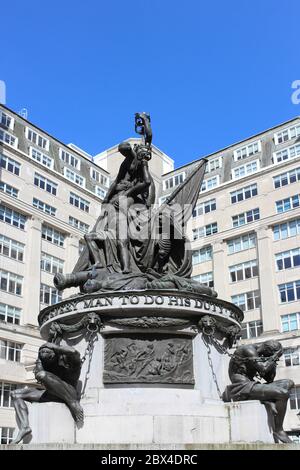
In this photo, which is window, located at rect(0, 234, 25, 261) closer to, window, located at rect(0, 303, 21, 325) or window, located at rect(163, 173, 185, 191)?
window, located at rect(0, 303, 21, 325)

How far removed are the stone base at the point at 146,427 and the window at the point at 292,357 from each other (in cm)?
4930

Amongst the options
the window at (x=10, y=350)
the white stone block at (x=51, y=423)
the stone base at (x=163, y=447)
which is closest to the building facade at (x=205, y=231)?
the window at (x=10, y=350)

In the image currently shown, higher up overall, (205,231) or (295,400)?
(205,231)

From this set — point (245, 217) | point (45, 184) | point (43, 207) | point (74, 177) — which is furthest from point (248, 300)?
point (74, 177)

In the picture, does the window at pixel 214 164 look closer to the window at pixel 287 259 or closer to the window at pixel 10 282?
the window at pixel 287 259

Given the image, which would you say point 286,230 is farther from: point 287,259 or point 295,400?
point 295,400

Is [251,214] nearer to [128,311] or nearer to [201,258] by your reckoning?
[201,258]

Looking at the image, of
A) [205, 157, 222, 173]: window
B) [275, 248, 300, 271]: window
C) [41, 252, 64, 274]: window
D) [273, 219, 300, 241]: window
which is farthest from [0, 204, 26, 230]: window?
[275, 248, 300, 271]: window

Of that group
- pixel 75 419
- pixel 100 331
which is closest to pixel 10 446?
pixel 75 419

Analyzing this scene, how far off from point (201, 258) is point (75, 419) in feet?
205

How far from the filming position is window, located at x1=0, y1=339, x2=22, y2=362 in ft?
191

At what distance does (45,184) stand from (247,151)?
27732 millimetres

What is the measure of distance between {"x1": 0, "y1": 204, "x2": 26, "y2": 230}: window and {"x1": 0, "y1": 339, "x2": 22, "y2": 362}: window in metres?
13.9

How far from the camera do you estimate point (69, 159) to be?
259ft
